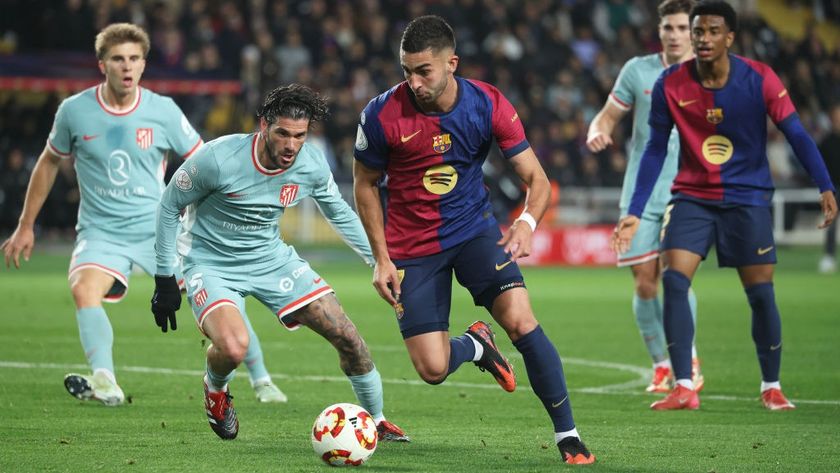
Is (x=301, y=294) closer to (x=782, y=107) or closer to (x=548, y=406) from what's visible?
(x=548, y=406)

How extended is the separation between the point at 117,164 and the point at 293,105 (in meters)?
2.44

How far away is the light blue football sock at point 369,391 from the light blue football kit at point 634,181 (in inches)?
112

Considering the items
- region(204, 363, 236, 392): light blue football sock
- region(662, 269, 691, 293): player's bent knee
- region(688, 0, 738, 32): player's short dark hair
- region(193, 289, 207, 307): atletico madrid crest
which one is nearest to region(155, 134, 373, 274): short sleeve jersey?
region(193, 289, 207, 307): atletico madrid crest

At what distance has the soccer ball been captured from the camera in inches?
253

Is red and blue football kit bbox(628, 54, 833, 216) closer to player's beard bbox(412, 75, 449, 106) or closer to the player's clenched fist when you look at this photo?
the player's clenched fist

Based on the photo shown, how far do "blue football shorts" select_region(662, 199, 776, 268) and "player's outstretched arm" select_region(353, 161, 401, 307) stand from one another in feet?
7.49

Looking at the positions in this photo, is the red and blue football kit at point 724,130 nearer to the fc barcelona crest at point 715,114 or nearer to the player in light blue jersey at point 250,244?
the fc barcelona crest at point 715,114

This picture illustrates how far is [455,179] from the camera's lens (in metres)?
7.00

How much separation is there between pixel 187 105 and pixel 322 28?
2911 mm

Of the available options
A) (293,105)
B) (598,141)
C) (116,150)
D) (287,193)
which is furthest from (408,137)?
(116,150)

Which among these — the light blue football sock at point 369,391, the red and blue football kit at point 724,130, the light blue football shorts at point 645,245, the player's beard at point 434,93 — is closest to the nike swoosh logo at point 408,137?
the player's beard at point 434,93

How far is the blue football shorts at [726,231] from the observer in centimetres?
848

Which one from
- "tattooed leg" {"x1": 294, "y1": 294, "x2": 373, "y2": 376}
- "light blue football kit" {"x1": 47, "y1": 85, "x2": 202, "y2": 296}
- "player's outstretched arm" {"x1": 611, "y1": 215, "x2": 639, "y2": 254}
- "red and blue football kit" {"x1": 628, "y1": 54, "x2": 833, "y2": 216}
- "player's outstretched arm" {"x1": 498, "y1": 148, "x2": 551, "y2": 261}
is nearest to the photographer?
"player's outstretched arm" {"x1": 498, "y1": 148, "x2": 551, "y2": 261}

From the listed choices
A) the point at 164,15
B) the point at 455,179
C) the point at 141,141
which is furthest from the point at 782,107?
the point at 164,15
